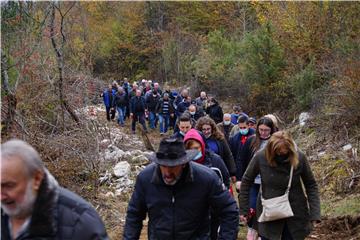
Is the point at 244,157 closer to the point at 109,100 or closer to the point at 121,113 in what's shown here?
the point at 121,113

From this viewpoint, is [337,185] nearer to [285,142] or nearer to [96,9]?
[285,142]

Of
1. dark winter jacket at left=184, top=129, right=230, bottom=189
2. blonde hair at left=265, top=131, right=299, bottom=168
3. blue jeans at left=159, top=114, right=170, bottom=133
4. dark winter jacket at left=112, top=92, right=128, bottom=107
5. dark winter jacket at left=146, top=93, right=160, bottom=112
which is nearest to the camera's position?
blonde hair at left=265, top=131, right=299, bottom=168

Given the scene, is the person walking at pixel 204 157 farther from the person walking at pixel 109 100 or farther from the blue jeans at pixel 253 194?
the person walking at pixel 109 100

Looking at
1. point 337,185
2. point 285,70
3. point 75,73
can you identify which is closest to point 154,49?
point 285,70

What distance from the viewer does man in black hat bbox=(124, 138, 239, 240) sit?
4043 millimetres

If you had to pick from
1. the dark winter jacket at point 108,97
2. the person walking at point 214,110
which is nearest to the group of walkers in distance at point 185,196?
the person walking at point 214,110

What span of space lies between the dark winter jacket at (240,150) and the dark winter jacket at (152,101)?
1318 centimetres

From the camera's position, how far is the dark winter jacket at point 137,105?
20.5m

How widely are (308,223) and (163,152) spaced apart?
2.24 m

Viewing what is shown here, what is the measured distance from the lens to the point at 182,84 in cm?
3291

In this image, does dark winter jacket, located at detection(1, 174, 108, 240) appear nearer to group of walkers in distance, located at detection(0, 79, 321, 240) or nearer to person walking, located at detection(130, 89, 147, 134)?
group of walkers in distance, located at detection(0, 79, 321, 240)

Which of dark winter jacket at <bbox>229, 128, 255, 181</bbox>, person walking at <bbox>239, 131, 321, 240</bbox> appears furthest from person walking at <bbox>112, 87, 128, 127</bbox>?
person walking at <bbox>239, 131, 321, 240</bbox>

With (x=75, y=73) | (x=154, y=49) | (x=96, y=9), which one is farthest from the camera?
(x=96, y=9)

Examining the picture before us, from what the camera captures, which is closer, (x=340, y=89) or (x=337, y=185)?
(x=337, y=185)
